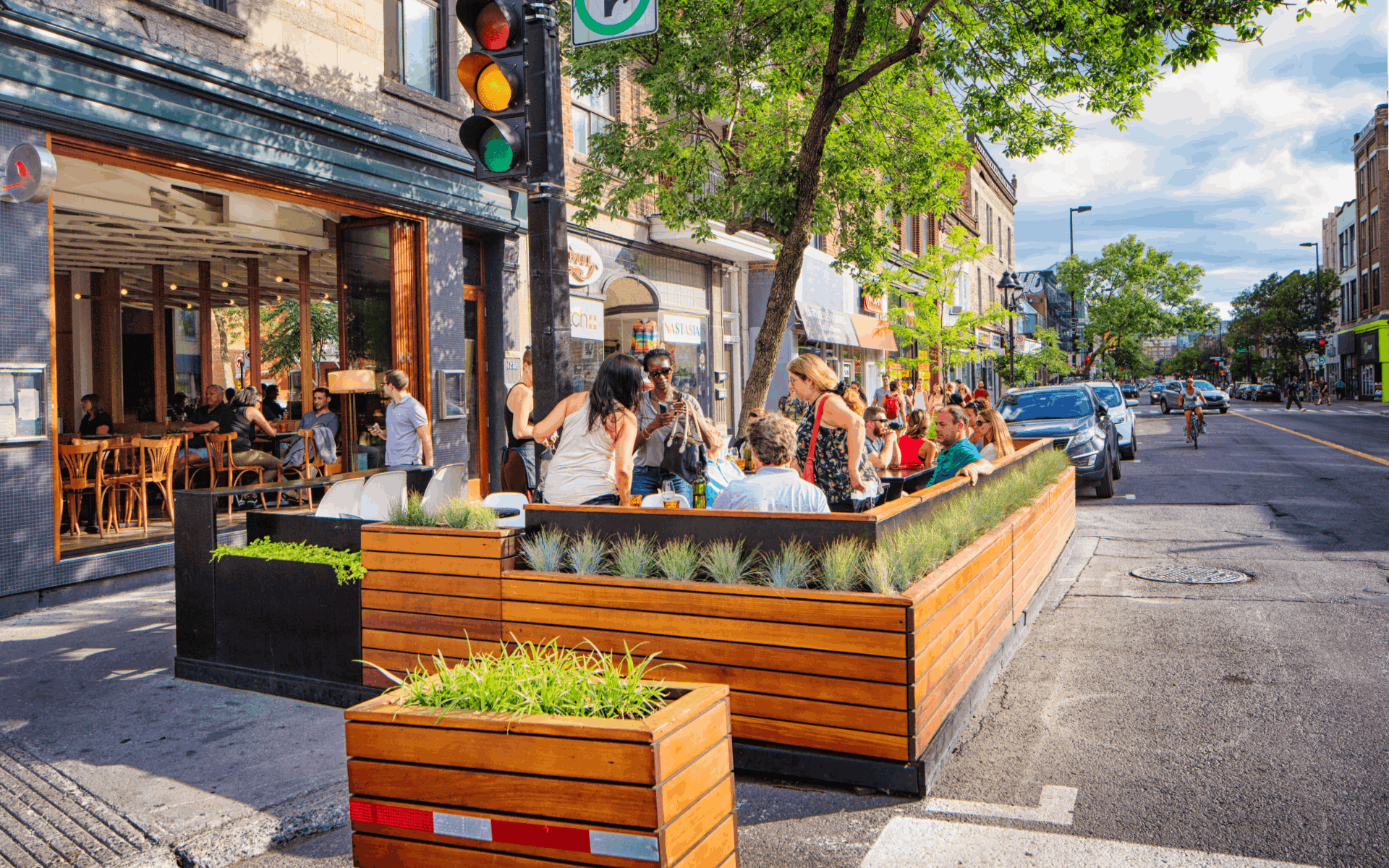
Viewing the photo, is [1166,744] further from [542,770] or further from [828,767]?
[542,770]

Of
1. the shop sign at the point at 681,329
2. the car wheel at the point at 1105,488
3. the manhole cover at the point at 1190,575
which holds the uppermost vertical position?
the shop sign at the point at 681,329

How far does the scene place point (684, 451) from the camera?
21.2ft

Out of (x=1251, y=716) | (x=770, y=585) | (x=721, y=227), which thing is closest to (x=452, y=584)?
(x=770, y=585)

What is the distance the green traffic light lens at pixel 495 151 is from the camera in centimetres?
433

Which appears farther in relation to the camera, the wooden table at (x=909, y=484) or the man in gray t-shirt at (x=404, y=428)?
the man in gray t-shirt at (x=404, y=428)

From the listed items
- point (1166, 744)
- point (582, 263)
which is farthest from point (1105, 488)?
point (1166, 744)

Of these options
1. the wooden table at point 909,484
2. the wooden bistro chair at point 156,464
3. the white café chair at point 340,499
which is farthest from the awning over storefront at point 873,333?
the white café chair at point 340,499

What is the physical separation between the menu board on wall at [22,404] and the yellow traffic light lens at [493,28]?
4989 mm

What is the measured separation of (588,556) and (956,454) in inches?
143

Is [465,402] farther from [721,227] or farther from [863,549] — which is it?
[863,549]

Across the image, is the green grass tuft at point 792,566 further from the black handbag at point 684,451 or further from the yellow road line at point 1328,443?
the yellow road line at point 1328,443

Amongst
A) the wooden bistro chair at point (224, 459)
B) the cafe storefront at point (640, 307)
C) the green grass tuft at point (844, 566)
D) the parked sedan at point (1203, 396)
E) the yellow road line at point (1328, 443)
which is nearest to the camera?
the green grass tuft at point (844, 566)

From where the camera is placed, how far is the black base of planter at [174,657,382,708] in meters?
5.02

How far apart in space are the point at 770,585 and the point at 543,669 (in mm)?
1473
